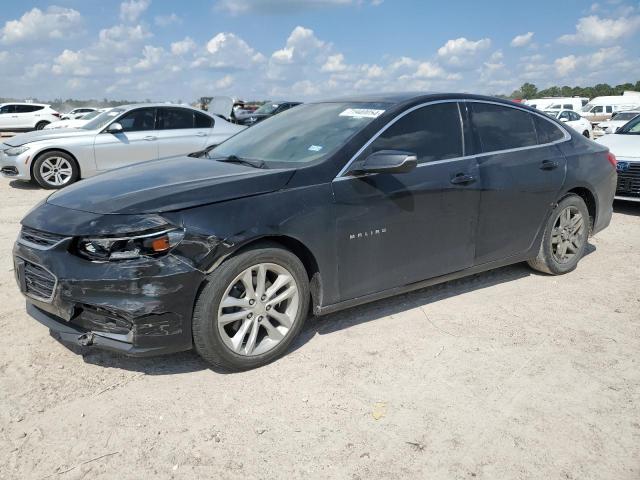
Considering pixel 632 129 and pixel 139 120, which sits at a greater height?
pixel 139 120

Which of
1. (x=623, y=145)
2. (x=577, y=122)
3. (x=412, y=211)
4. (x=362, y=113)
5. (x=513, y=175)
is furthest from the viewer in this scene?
(x=577, y=122)

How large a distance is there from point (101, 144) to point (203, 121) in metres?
1.94

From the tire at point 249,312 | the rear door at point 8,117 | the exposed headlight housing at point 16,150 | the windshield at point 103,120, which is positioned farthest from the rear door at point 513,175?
the rear door at point 8,117

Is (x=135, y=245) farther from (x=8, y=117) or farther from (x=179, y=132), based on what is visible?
(x=8, y=117)

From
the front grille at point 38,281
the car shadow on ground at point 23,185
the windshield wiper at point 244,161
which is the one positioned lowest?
the car shadow on ground at point 23,185

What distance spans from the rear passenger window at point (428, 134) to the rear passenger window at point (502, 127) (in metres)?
0.25

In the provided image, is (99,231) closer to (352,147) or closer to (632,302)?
(352,147)

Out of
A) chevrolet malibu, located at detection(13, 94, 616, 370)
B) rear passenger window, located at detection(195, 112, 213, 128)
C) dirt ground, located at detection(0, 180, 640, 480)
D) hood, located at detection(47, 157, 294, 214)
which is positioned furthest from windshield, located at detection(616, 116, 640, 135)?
hood, located at detection(47, 157, 294, 214)

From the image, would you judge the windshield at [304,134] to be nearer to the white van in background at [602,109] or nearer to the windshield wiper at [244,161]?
the windshield wiper at [244,161]

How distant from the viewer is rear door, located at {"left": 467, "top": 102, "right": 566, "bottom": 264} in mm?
4238

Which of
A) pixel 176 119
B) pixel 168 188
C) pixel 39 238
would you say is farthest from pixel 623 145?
pixel 39 238

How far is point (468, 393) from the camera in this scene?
3061 mm

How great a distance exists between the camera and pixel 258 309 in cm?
322

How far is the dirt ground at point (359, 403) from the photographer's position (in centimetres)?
248
